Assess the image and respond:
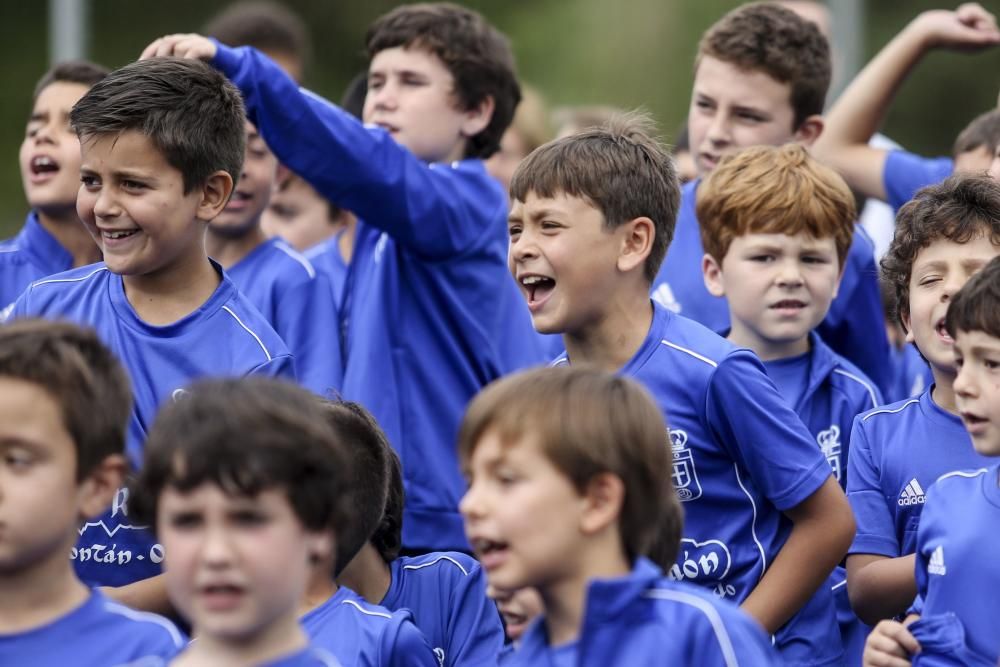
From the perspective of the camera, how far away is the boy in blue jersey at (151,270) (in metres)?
4.09

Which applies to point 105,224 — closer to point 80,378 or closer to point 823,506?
point 80,378

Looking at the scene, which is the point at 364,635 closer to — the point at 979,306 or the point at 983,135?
the point at 979,306

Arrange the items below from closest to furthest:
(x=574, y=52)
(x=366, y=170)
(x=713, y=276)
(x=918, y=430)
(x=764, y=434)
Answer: (x=764, y=434) < (x=918, y=430) < (x=713, y=276) < (x=366, y=170) < (x=574, y=52)

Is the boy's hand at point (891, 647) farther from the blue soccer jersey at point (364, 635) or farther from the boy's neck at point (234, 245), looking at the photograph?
the boy's neck at point (234, 245)

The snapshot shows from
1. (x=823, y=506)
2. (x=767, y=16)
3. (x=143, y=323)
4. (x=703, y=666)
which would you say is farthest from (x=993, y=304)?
(x=767, y=16)

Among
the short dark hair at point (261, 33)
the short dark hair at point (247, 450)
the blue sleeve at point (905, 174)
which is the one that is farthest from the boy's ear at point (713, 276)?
the short dark hair at point (261, 33)

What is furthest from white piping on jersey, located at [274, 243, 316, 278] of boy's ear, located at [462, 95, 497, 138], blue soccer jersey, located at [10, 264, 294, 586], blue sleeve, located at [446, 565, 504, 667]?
blue sleeve, located at [446, 565, 504, 667]

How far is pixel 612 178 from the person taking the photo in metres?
4.35

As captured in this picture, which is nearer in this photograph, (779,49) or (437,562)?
(437,562)

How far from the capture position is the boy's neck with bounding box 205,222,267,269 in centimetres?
580

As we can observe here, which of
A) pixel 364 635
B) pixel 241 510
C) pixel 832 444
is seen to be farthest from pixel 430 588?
pixel 241 510

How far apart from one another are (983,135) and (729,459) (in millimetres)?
2021

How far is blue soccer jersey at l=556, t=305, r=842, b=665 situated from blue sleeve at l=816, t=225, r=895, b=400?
1346mm

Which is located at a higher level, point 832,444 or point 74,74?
point 74,74
